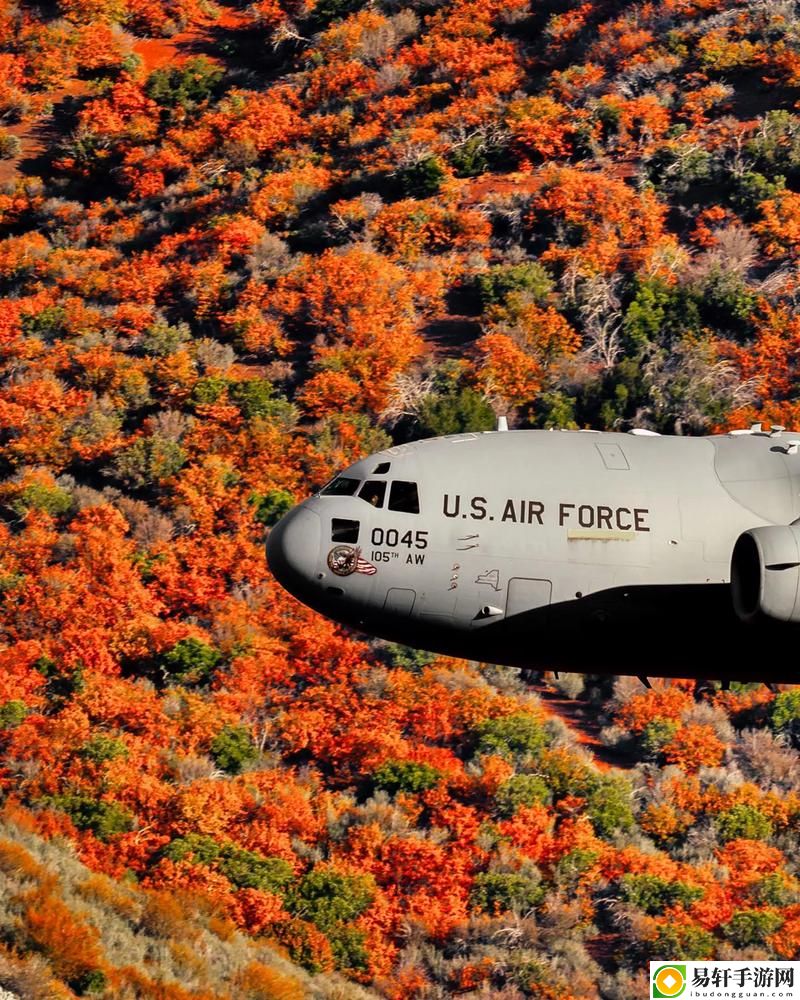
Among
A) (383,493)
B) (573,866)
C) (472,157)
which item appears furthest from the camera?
(472,157)

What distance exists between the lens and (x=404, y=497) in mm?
21938

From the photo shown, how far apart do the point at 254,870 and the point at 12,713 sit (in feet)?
29.7

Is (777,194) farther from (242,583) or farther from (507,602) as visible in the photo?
(507,602)

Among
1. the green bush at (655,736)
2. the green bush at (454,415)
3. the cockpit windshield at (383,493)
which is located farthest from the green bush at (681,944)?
the cockpit windshield at (383,493)

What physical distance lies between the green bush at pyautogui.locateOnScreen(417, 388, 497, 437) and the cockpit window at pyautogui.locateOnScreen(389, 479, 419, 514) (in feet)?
93.6

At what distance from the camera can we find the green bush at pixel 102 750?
45.1 metres

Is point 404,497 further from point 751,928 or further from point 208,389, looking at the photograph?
point 208,389

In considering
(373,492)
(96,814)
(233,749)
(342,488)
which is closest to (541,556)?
(373,492)

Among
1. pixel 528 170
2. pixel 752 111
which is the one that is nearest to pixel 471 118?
pixel 528 170

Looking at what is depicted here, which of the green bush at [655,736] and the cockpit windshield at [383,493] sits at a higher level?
the cockpit windshield at [383,493]

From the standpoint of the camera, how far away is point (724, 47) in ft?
210

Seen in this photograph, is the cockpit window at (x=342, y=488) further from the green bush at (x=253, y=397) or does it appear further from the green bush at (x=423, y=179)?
the green bush at (x=423, y=179)

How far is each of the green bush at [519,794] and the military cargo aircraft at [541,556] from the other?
2200 centimetres

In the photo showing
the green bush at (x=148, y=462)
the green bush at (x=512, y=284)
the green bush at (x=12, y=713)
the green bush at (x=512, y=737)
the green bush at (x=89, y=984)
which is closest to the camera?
the green bush at (x=89, y=984)
